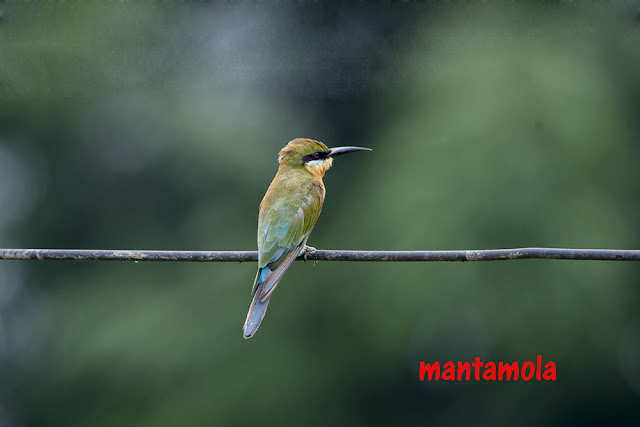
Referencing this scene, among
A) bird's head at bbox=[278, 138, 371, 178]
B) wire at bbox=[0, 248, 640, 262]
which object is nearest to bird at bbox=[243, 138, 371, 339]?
bird's head at bbox=[278, 138, 371, 178]

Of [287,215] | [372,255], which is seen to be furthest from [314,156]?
[372,255]

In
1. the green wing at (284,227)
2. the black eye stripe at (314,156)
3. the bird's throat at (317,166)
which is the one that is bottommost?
the green wing at (284,227)

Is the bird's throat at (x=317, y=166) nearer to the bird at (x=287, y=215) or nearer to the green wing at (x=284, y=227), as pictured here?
the bird at (x=287, y=215)

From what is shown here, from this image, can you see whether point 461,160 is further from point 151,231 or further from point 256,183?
point 151,231

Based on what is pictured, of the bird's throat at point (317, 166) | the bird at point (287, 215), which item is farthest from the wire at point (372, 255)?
the bird's throat at point (317, 166)

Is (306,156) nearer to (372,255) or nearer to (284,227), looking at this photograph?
(284,227)

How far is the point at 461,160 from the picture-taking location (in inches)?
214

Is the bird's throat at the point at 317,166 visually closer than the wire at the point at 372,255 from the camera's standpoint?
No

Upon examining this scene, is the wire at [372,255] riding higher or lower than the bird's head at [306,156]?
lower

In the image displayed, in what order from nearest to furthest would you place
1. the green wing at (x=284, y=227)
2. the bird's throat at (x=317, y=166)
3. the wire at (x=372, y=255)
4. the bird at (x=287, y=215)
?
1. the wire at (x=372, y=255)
2. the bird at (x=287, y=215)
3. the green wing at (x=284, y=227)
4. the bird's throat at (x=317, y=166)

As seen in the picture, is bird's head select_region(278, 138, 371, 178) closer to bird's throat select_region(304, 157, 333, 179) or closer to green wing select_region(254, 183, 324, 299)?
bird's throat select_region(304, 157, 333, 179)

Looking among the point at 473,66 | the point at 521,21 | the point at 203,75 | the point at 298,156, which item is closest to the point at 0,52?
the point at 203,75

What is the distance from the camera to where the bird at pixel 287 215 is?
3.56m

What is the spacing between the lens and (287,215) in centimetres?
395
